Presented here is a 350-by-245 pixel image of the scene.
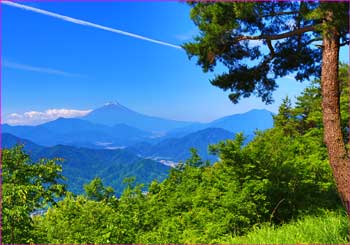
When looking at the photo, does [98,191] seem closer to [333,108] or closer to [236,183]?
[236,183]

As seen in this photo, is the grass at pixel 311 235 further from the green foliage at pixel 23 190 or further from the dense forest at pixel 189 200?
the green foliage at pixel 23 190

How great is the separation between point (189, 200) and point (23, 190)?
505 cm

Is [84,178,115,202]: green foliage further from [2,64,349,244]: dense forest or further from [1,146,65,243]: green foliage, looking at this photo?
[1,146,65,243]: green foliage

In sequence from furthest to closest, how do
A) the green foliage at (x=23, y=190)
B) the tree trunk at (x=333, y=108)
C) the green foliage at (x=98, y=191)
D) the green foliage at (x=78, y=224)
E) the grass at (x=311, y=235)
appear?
the green foliage at (x=98, y=191)
the green foliage at (x=78, y=224)
the green foliage at (x=23, y=190)
the tree trunk at (x=333, y=108)
the grass at (x=311, y=235)

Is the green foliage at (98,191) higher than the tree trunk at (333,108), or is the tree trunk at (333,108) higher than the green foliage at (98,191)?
the tree trunk at (333,108)

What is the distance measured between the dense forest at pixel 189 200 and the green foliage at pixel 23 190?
0.02 meters

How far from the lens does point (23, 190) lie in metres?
8.50

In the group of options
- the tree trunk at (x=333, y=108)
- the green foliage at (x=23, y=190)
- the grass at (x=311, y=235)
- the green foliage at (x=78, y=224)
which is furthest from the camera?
the green foliage at (x=78, y=224)

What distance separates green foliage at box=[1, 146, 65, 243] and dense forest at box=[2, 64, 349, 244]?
0.02 meters

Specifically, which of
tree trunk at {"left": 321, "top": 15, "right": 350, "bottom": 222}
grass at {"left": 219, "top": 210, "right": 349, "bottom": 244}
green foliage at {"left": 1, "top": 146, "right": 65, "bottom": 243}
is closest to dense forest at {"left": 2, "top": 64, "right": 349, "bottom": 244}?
green foliage at {"left": 1, "top": 146, "right": 65, "bottom": 243}

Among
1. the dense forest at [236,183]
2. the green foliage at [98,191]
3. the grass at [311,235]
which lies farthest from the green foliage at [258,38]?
the green foliage at [98,191]

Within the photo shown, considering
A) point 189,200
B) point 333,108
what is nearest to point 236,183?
point 189,200

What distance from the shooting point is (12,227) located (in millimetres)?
8445

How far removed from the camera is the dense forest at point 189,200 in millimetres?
9234
